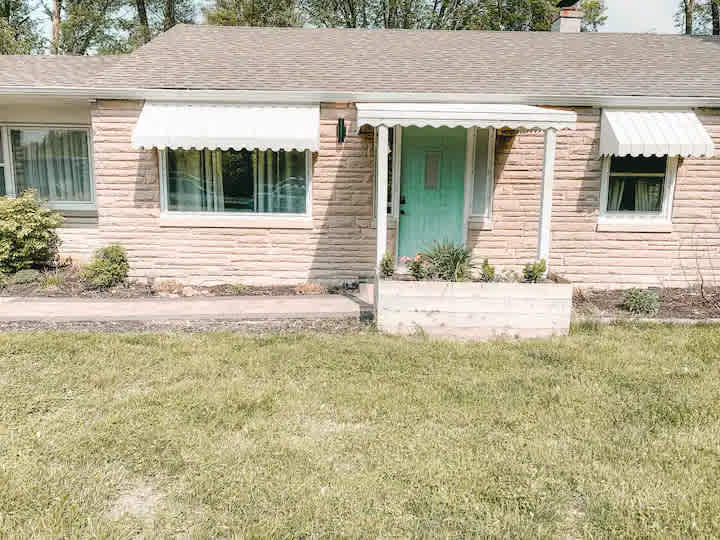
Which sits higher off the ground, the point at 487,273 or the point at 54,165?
the point at 54,165

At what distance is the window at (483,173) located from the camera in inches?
357

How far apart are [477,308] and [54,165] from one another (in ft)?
29.2

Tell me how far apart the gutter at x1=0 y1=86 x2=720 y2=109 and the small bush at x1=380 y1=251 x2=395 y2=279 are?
3160 mm

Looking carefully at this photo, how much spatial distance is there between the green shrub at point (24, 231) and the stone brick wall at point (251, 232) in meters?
1.22

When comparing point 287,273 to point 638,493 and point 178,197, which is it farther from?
point 638,493

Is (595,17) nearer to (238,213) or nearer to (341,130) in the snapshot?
(341,130)

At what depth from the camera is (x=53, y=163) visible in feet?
34.4

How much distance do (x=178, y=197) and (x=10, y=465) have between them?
6227 millimetres

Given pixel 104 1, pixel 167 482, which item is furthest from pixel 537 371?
pixel 104 1

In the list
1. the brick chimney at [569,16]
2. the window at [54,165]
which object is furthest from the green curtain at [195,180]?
the brick chimney at [569,16]

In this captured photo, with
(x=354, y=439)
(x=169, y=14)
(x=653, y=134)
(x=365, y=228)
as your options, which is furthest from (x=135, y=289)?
(x=169, y=14)

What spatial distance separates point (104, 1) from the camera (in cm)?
2620

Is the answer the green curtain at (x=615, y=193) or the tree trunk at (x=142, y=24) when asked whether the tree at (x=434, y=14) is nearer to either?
the tree trunk at (x=142, y=24)

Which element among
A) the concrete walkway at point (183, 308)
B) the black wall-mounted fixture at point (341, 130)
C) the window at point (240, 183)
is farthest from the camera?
the window at point (240, 183)
